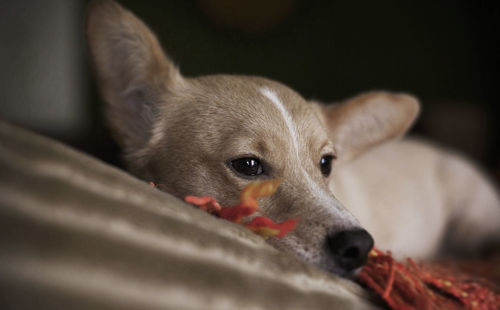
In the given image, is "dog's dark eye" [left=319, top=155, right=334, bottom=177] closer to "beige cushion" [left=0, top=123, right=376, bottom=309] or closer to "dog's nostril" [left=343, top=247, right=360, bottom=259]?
"dog's nostril" [left=343, top=247, right=360, bottom=259]

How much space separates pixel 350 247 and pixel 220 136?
1.80 ft

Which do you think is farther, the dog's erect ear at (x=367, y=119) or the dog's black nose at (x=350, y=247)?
the dog's erect ear at (x=367, y=119)

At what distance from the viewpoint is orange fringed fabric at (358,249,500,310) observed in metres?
0.79

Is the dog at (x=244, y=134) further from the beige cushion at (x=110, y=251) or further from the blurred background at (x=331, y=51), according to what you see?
the blurred background at (x=331, y=51)

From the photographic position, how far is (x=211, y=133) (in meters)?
1.27

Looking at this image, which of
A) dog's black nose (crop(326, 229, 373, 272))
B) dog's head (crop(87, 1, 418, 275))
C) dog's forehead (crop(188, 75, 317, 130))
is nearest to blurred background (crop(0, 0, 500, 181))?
dog's head (crop(87, 1, 418, 275))

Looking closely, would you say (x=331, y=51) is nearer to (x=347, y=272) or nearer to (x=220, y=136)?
(x=220, y=136)

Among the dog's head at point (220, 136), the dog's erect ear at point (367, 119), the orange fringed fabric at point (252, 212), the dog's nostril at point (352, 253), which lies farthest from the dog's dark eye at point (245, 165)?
the dog's erect ear at point (367, 119)

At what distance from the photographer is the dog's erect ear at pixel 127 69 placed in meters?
1.33

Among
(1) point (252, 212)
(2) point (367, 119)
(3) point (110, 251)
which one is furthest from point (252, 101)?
(3) point (110, 251)

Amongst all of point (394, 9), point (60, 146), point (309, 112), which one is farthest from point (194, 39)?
point (60, 146)

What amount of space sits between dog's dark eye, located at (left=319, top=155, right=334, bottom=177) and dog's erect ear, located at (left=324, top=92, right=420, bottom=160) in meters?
0.21

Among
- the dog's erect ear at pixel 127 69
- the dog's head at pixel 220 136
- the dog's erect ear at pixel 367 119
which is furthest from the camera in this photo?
the dog's erect ear at pixel 367 119

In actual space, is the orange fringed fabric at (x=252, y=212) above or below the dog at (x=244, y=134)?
below
